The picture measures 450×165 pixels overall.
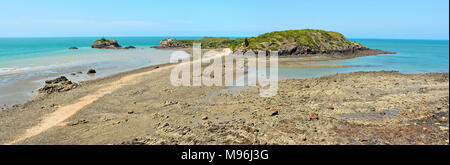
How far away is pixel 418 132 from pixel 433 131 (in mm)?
667

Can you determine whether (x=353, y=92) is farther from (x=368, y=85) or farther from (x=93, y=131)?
(x=93, y=131)

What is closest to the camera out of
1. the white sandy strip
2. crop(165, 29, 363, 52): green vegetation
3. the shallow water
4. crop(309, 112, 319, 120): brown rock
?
the white sandy strip

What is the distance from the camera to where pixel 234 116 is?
14.0 metres

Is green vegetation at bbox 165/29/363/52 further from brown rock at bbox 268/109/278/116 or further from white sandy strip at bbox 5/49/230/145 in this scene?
brown rock at bbox 268/109/278/116

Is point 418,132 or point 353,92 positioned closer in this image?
point 418,132

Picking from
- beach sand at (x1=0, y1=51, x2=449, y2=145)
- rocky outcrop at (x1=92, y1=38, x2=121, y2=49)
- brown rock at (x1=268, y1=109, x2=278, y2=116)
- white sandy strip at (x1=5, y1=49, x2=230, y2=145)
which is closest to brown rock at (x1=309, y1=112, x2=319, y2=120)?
beach sand at (x1=0, y1=51, x2=449, y2=145)

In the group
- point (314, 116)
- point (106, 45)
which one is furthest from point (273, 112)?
point (106, 45)

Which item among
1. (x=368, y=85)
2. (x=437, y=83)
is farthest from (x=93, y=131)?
(x=437, y=83)

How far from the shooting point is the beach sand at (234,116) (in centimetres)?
1084

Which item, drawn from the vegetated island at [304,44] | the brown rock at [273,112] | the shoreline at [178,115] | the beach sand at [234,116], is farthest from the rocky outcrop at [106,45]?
the brown rock at [273,112]

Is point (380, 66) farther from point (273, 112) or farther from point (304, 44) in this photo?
point (273, 112)

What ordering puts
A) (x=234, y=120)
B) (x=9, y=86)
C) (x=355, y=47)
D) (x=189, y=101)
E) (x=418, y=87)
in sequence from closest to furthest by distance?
(x=234, y=120), (x=189, y=101), (x=418, y=87), (x=9, y=86), (x=355, y=47)

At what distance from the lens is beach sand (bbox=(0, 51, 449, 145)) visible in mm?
10844

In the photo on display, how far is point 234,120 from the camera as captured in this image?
43.1ft
